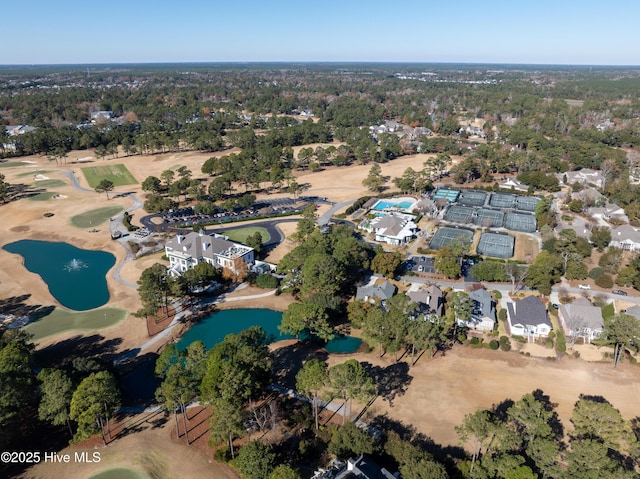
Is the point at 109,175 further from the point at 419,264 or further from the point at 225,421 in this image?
the point at 225,421

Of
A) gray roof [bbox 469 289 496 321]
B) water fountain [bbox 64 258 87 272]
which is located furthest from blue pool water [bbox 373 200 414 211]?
water fountain [bbox 64 258 87 272]

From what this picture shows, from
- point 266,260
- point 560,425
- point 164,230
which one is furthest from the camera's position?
point 164,230

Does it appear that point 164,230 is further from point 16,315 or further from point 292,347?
point 292,347

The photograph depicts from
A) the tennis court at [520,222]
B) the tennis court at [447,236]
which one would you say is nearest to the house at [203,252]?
the tennis court at [447,236]

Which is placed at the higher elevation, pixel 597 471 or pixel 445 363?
pixel 597 471

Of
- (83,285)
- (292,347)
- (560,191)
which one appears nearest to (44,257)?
(83,285)

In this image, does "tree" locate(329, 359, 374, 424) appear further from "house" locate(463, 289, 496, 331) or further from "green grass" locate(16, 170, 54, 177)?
"green grass" locate(16, 170, 54, 177)
